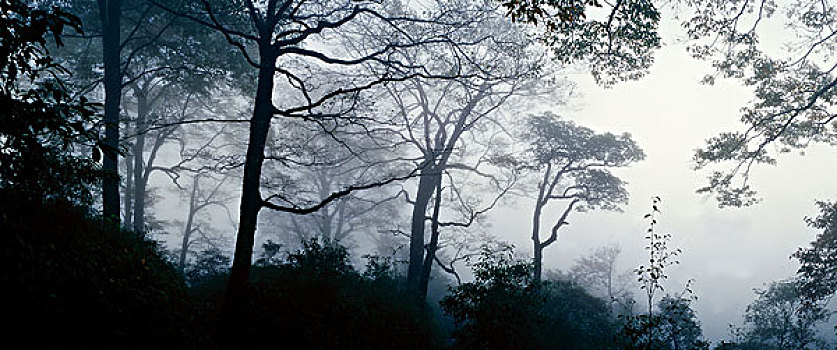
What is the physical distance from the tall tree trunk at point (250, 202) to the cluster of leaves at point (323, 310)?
21 cm

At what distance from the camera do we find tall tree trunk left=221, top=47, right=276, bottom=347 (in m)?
8.02

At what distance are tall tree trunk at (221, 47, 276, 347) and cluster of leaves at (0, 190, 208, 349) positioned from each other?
1117mm

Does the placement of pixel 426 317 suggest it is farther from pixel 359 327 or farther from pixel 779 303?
pixel 779 303

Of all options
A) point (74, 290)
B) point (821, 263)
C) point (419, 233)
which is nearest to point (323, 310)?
point (74, 290)

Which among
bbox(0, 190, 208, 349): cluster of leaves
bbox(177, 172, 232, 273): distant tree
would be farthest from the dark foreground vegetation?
bbox(177, 172, 232, 273): distant tree

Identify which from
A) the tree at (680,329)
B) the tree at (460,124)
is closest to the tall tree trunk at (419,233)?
the tree at (460,124)

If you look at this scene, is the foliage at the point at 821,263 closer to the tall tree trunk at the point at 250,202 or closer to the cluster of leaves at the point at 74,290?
the tall tree trunk at the point at 250,202

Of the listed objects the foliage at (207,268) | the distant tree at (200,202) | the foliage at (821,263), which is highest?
the distant tree at (200,202)

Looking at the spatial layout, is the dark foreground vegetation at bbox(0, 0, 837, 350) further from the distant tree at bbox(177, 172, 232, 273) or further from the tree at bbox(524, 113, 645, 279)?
the distant tree at bbox(177, 172, 232, 273)

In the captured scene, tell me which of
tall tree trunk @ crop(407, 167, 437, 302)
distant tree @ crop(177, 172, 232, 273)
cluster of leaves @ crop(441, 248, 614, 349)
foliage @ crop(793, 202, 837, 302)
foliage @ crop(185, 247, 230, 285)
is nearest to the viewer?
cluster of leaves @ crop(441, 248, 614, 349)

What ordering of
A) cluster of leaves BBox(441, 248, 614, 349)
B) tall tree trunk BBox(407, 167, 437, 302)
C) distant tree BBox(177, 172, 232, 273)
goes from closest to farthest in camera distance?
cluster of leaves BBox(441, 248, 614, 349), tall tree trunk BBox(407, 167, 437, 302), distant tree BBox(177, 172, 232, 273)

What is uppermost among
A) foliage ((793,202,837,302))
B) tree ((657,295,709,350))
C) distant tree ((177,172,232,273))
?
distant tree ((177,172,232,273))

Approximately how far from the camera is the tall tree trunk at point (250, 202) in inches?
316

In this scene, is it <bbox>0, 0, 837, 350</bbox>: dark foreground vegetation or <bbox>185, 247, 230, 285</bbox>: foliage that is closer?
<bbox>0, 0, 837, 350</bbox>: dark foreground vegetation
